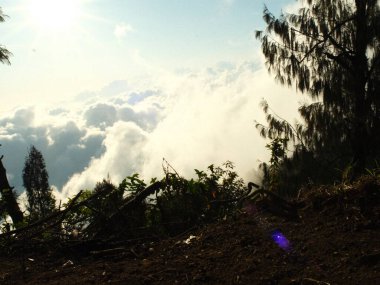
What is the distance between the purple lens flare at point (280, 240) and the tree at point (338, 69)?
745 cm

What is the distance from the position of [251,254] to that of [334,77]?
28.8 feet

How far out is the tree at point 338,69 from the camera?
9.60 m

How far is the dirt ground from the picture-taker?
2232 mm

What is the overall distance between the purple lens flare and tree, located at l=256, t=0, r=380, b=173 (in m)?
7.45

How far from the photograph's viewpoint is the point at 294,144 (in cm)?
1119

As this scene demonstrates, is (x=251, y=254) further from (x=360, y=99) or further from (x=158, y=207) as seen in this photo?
(x=360, y=99)

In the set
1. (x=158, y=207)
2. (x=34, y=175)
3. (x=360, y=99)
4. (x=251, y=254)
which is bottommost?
(x=251, y=254)

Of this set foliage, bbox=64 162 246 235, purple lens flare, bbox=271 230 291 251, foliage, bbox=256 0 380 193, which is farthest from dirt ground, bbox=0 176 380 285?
foliage, bbox=256 0 380 193

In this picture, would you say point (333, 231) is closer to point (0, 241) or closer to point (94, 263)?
point (94, 263)

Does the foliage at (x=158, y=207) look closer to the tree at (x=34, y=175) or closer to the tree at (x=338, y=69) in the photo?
the tree at (x=338, y=69)

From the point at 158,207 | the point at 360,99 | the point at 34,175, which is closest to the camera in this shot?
the point at 158,207

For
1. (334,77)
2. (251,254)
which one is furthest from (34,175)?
(251,254)

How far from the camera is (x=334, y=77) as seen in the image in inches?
401

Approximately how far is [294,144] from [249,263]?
30.2 ft
